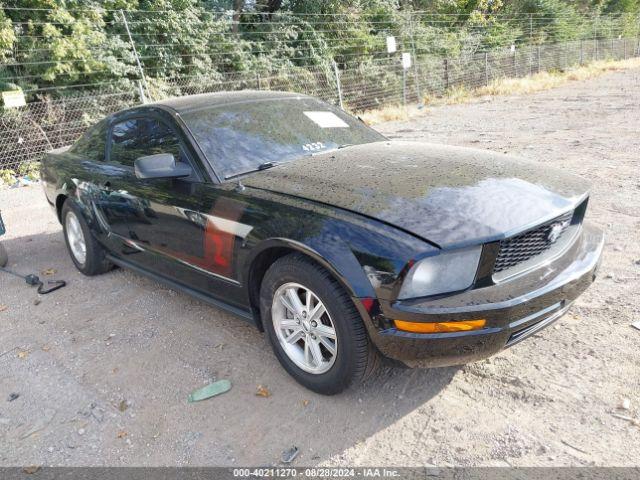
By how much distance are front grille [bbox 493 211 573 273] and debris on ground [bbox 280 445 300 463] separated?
48.9 inches

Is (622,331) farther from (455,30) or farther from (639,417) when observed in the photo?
(455,30)

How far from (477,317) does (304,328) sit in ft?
2.97

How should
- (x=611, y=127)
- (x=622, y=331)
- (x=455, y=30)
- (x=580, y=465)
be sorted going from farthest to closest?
(x=455, y=30) → (x=611, y=127) → (x=622, y=331) → (x=580, y=465)

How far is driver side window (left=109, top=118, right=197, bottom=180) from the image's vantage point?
344 cm

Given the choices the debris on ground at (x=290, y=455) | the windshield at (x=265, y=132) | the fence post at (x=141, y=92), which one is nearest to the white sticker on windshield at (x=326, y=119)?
the windshield at (x=265, y=132)

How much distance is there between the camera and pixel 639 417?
7.79ft

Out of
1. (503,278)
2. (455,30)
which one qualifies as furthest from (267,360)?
(455,30)

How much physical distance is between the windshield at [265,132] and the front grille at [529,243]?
1553 mm

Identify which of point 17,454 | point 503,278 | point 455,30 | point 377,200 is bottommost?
point 17,454

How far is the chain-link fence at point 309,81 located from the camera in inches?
417

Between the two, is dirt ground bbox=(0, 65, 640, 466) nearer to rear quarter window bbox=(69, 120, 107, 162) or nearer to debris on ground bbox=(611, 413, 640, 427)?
debris on ground bbox=(611, 413, 640, 427)

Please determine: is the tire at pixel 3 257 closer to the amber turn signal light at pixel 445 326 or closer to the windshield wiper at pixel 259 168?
the windshield wiper at pixel 259 168

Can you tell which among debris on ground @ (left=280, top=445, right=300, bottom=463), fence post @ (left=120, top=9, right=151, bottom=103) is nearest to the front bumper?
debris on ground @ (left=280, top=445, right=300, bottom=463)

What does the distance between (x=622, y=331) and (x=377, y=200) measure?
174 cm
